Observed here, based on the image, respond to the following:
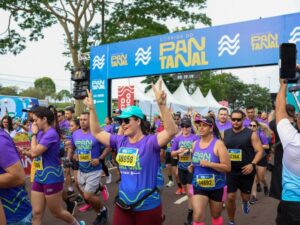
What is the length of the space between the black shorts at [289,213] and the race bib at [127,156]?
146 centimetres

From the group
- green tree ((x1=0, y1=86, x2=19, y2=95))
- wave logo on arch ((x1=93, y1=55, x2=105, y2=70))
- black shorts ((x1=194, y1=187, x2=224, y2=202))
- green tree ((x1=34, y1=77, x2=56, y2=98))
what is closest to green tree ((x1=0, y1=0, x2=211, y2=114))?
wave logo on arch ((x1=93, y1=55, x2=105, y2=70))

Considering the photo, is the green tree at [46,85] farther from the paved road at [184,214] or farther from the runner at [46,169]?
the runner at [46,169]

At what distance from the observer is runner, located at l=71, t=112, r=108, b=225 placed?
254 inches

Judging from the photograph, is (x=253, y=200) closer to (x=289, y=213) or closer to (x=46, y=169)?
(x=46, y=169)

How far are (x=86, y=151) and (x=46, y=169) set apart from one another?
1.51 meters

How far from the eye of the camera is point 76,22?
21516 millimetres

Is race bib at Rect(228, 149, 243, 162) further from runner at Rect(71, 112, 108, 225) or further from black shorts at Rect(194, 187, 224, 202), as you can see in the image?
runner at Rect(71, 112, 108, 225)

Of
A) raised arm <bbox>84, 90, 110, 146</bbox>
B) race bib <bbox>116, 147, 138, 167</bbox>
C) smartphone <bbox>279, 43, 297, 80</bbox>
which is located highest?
Result: smartphone <bbox>279, 43, 297, 80</bbox>

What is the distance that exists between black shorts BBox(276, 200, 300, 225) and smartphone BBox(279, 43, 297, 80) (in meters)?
1.13

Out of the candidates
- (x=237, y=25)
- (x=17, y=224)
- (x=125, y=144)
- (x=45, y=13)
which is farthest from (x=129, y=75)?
(x=17, y=224)

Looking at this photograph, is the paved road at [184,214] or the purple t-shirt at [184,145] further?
the purple t-shirt at [184,145]

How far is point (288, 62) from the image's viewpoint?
10.5 ft

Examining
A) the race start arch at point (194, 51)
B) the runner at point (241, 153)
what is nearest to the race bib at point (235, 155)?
the runner at point (241, 153)

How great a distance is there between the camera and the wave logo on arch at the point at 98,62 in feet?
53.3
